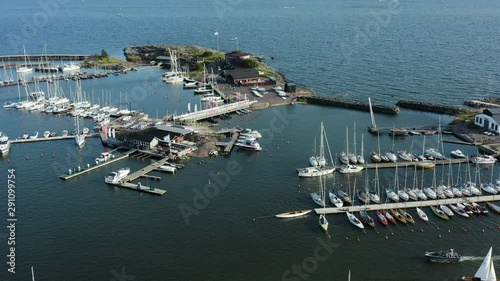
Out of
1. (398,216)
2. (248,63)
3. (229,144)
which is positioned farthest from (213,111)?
(398,216)

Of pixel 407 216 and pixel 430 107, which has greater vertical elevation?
pixel 430 107

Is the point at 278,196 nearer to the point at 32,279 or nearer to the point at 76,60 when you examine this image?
the point at 32,279

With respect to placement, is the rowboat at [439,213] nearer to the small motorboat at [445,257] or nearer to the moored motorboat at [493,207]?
the moored motorboat at [493,207]

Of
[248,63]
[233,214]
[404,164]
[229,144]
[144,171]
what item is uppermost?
[248,63]

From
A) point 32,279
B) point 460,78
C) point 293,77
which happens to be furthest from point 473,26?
point 32,279

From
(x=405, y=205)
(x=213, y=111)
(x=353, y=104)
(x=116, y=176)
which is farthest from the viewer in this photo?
(x=353, y=104)

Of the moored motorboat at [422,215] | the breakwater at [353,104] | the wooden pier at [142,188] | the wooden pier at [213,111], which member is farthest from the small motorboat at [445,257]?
the wooden pier at [213,111]

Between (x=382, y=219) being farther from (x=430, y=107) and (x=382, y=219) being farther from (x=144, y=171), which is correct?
(x=430, y=107)

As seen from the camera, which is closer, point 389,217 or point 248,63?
point 389,217
